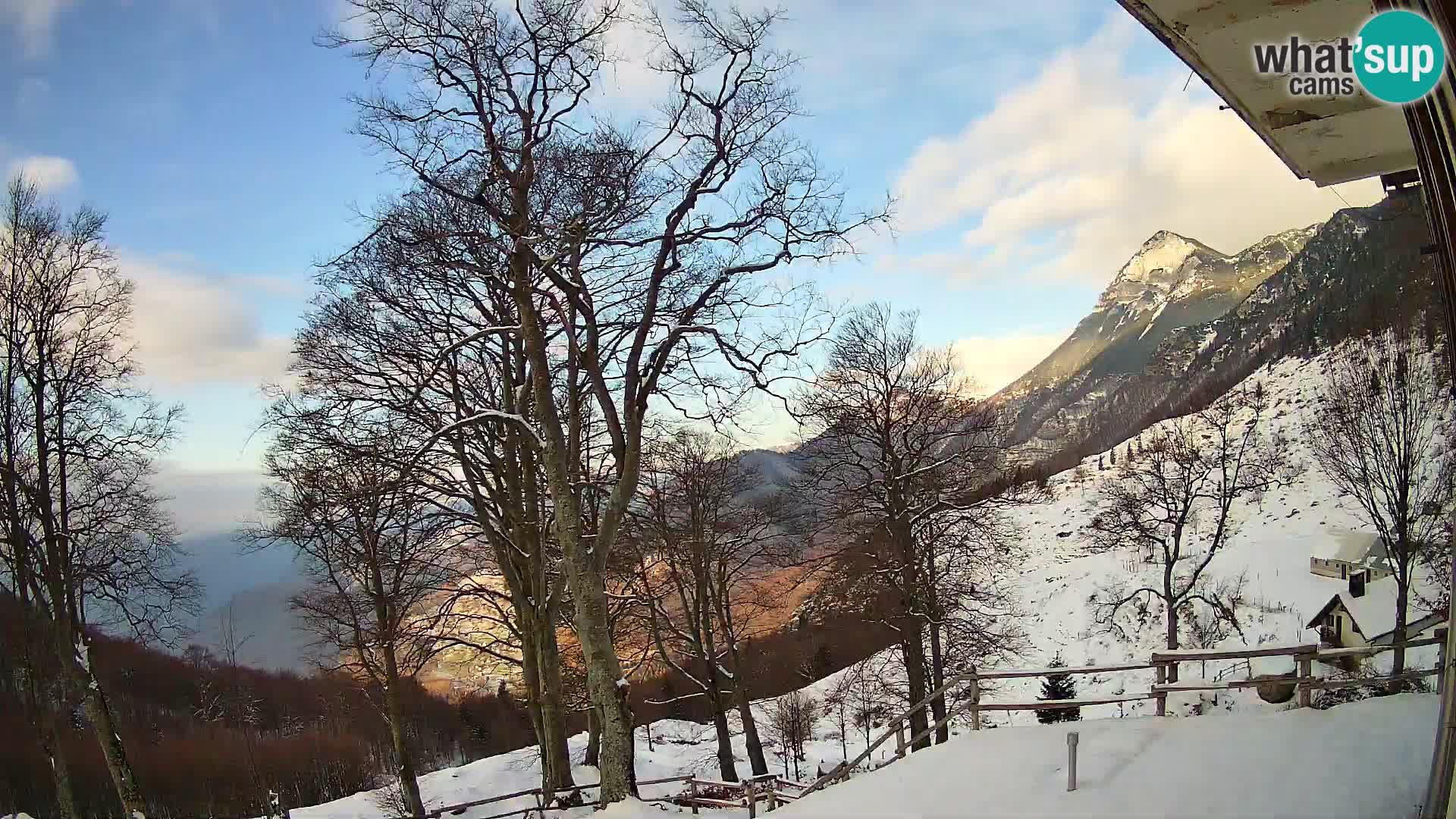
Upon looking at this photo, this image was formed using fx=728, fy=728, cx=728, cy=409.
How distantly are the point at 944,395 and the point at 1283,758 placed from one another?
955 centimetres

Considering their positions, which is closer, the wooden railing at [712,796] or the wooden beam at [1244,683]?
the wooden beam at [1244,683]

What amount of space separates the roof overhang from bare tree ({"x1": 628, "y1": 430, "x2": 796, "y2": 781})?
41.0 feet

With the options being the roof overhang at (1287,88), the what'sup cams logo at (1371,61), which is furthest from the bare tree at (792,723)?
the what'sup cams logo at (1371,61)

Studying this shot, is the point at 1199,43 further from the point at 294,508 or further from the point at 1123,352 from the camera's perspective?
the point at 1123,352

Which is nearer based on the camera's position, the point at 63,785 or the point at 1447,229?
the point at 1447,229

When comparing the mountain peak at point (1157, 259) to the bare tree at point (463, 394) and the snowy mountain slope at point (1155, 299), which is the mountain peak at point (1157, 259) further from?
the bare tree at point (463, 394)

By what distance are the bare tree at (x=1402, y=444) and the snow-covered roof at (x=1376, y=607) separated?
0.26m

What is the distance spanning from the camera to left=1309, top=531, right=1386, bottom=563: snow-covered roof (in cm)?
1628

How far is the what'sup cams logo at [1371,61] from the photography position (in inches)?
112

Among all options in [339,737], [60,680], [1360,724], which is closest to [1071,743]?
[1360,724]

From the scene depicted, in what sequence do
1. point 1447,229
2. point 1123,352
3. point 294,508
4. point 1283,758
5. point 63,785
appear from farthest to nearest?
1. point 1123,352
2. point 294,508
3. point 63,785
4. point 1283,758
5. point 1447,229

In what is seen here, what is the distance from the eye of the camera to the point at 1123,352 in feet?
346

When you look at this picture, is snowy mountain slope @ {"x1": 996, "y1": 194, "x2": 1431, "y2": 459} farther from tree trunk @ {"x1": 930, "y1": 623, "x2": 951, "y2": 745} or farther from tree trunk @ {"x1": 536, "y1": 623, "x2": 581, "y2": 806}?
tree trunk @ {"x1": 536, "y1": 623, "x2": 581, "y2": 806}

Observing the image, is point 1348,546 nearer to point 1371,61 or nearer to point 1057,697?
point 1057,697
